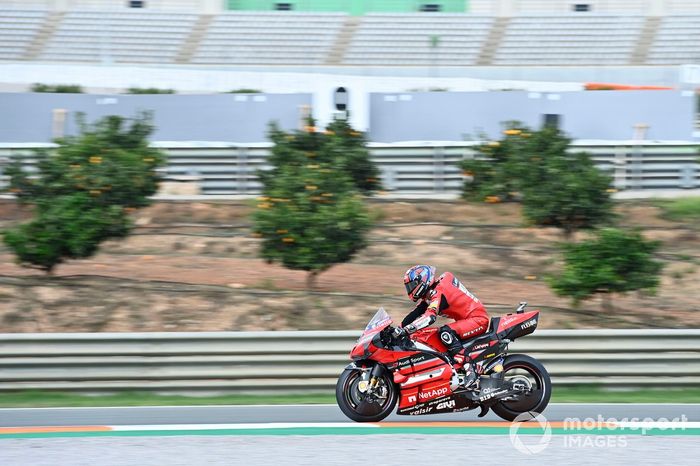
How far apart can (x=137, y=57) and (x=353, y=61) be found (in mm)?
8323

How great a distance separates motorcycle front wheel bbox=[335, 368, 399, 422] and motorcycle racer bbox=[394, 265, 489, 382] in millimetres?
492

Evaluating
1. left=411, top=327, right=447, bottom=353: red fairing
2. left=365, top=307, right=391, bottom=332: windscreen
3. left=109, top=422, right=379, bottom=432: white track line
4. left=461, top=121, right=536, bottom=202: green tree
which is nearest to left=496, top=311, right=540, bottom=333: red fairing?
left=411, top=327, right=447, bottom=353: red fairing

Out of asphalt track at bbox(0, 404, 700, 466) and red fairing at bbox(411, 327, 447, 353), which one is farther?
red fairing at bbox(411, 327, 447, 353)

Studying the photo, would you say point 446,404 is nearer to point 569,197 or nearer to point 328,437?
point 328,437

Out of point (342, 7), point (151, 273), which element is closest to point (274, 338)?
point (151, 273)

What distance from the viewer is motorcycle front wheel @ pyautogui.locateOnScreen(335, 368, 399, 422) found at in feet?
30.4

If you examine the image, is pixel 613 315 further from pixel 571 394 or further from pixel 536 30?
pixel 536 30

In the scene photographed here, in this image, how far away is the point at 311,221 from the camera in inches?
530

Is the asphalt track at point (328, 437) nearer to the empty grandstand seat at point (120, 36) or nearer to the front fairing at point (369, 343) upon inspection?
the front fairing at point (369, 343)

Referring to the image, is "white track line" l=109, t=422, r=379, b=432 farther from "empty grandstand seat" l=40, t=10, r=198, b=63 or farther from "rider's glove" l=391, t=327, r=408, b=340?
"empty grandstand seat" l=40, t=10, r=198, b=63

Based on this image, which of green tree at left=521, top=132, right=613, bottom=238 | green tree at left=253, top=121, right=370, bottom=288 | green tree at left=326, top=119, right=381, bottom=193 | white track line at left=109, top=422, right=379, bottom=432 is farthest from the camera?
green tree at left=326, top=119, right=381, bottom=193

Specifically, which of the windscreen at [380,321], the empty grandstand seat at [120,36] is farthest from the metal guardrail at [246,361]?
the empty grandstand seat at [120,36]

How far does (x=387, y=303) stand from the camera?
13.1 metres

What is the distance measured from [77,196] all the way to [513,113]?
12756mm
